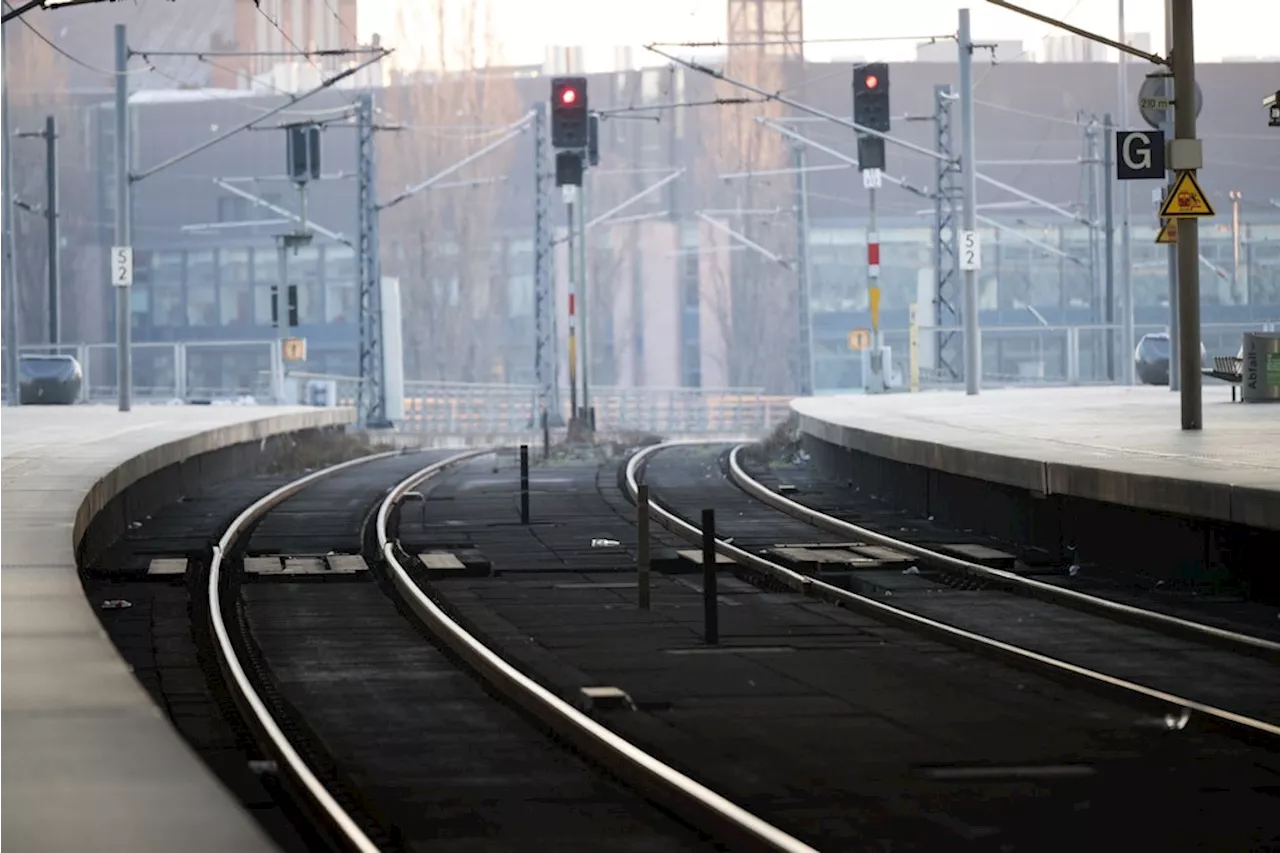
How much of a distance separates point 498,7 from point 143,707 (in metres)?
81.5

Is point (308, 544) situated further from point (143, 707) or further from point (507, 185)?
point (507, 185)

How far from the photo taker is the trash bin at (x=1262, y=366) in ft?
110

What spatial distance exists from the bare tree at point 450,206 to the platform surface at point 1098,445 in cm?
4516

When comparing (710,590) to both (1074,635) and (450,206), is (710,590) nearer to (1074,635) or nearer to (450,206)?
(1074,635)

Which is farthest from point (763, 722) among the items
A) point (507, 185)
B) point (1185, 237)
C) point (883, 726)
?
point (507, 185)

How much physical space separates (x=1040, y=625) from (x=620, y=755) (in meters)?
5.88

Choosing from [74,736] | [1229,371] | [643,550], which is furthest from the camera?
[1229,371]

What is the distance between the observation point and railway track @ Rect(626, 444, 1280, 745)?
11.1 m

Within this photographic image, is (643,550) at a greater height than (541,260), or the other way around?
(541,260)

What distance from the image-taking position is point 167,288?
93.2 meters

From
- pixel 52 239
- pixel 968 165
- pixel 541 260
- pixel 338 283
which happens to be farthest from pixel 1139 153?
pixel 338 283

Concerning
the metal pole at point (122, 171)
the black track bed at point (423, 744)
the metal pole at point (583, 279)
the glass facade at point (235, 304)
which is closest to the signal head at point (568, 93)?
the metal pole at point (122, 171)

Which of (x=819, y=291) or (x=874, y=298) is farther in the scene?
(x=819, y=291)

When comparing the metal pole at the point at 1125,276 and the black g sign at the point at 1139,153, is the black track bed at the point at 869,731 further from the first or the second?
the metal pole at the point at 1125,276
